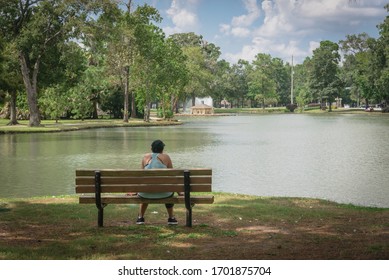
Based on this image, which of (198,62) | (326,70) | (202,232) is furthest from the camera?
(326,70)

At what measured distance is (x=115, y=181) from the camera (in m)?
8.98

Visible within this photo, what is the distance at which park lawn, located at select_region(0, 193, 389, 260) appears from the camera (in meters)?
7.01

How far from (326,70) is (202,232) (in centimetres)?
13044

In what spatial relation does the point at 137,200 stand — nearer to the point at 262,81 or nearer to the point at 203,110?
the point at 203,110

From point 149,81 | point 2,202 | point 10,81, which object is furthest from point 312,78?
point 2,202

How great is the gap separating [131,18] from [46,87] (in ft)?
44.5

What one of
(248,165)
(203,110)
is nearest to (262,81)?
(203,110)

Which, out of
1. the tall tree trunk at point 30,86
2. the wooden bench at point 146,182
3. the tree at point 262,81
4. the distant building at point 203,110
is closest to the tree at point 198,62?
the distant building at point 203,110

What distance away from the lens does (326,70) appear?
439 feet

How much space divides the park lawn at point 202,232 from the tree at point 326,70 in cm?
12501

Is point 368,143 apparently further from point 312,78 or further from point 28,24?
point 312,78

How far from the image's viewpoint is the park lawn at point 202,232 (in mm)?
7012

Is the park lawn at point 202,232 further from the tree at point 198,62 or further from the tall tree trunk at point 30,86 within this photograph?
the tree at point 198,62

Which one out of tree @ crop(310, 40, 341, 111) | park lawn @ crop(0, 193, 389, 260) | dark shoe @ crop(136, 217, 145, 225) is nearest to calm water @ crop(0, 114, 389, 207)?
park lawn @ crop(0, 193, 389, 260)
